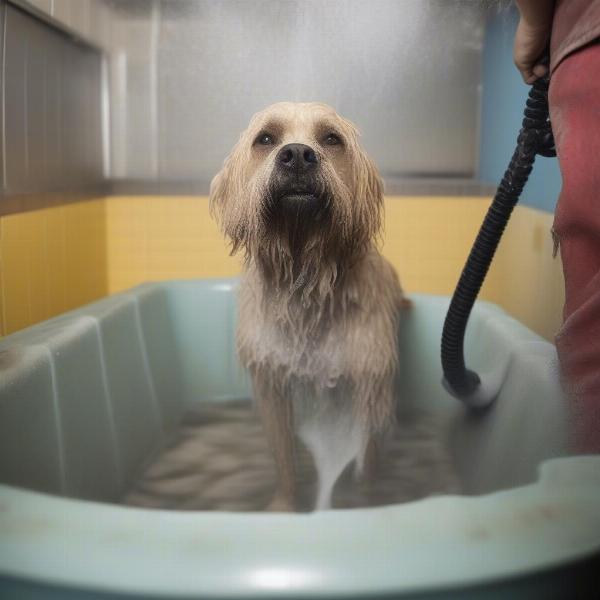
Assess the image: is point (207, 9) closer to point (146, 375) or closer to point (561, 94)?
point (561, 94)

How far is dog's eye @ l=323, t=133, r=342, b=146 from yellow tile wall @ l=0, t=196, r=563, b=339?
0.15m

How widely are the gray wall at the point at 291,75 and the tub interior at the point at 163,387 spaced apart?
318 mm

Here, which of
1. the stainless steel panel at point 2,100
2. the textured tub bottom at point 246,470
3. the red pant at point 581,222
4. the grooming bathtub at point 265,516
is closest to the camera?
the grooming bathtub at point 265,516

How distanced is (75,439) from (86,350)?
0.20 metres

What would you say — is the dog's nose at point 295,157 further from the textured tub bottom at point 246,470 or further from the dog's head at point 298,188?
the textured tub bottom at point 246,470

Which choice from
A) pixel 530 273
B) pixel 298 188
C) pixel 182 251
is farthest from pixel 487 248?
pixel 182 251

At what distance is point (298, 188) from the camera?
38.0 inches

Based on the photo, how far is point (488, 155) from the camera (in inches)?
38.9

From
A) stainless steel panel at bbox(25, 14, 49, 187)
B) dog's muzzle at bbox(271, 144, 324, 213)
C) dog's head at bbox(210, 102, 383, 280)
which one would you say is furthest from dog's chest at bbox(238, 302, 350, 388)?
stainless steel panel at bbox(25, 14, 49, 187)

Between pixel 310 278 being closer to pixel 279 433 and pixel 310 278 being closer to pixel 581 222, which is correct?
pixel 279 433

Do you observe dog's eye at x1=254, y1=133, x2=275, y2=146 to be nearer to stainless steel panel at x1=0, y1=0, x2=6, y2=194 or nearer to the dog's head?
the dog's head

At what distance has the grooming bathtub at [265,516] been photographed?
452 mm

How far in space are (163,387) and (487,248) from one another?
2.16 feet

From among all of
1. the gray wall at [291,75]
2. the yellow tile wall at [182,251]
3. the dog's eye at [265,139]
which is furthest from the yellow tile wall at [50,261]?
the dog's eye at [265,139]
